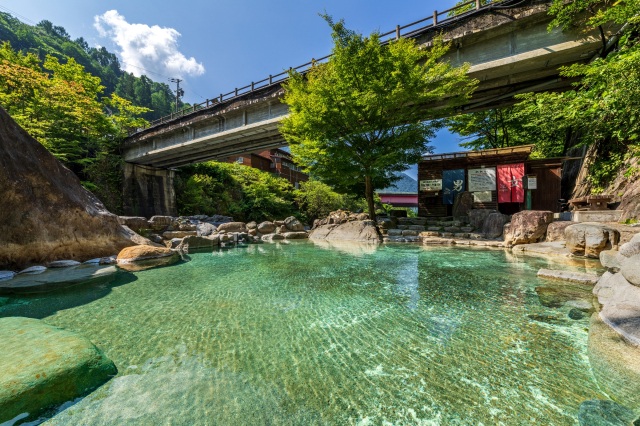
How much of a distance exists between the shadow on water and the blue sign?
1578cm

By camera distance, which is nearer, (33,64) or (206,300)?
(206,300)

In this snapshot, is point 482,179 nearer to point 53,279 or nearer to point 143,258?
point 143,258

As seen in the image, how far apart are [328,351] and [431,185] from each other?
50.8 ft

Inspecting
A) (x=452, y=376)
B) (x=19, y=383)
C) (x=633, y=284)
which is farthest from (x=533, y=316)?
(x=19, y=383)

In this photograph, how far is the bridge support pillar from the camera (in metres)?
20.2

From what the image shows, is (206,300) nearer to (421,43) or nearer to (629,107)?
(629,107)

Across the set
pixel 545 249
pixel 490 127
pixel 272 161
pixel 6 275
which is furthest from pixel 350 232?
pixel 272 161

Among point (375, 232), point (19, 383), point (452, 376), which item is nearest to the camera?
point (19, 383)

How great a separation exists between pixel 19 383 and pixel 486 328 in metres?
3.93

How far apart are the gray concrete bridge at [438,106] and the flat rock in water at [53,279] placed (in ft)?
34.7

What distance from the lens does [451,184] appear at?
608 inches

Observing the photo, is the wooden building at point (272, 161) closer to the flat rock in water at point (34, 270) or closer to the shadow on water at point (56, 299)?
the flat rock in water at point (34, 270)

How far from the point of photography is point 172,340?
258 centimetres

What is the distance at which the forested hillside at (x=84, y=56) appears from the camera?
44.9m
